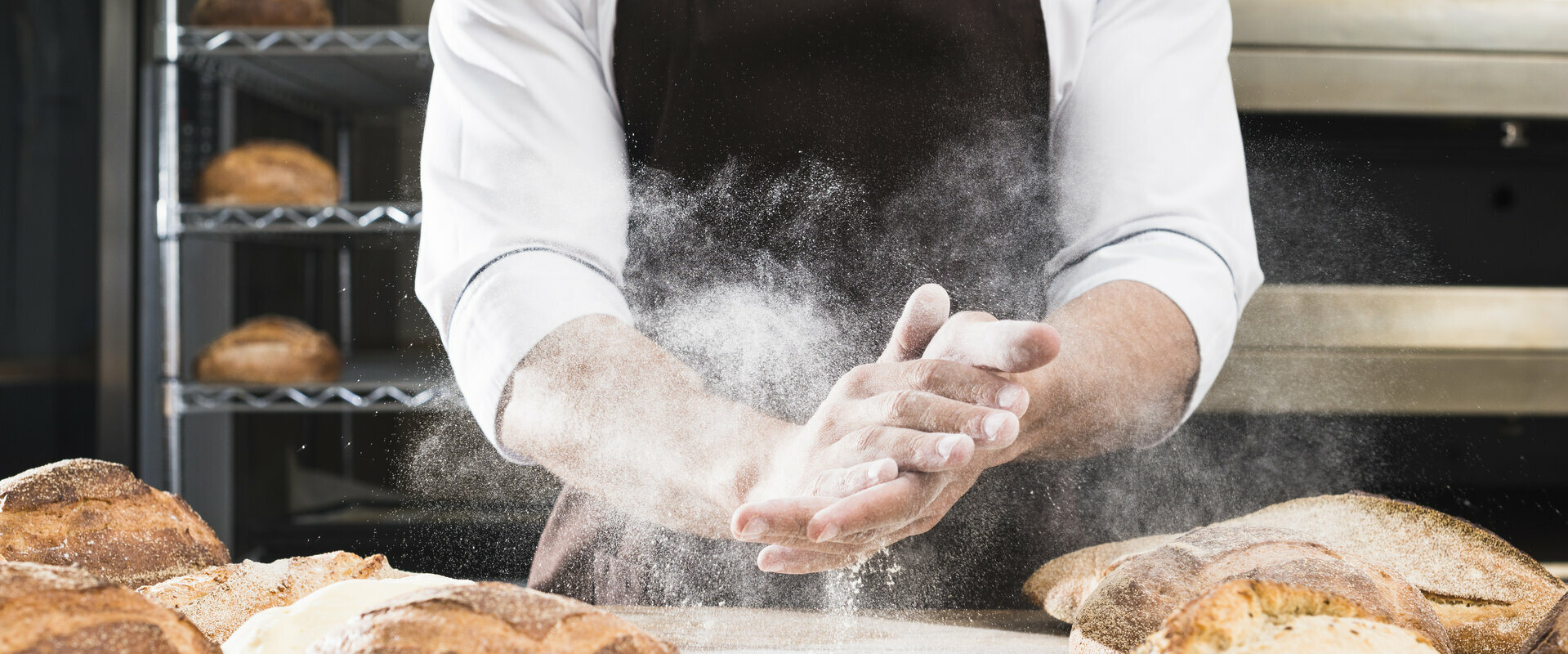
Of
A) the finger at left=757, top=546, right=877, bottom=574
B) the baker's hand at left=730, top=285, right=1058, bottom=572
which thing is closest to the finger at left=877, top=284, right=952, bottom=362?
the baker's hand at left=730, top=285, right=1058, bottom=572

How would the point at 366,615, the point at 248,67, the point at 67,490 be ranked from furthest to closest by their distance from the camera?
the point at 248,67 → the point at 67,490 → the point at 366,615

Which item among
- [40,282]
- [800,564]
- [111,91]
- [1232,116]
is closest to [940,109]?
[1232,116]

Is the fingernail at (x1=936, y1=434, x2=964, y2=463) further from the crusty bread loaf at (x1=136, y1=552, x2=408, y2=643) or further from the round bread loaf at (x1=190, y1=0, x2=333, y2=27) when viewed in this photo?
the round bread loaf at (x1=190, y1=0, x2=333, y2=27)

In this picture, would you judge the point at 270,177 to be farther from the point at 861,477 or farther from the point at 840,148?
the point at 861,477

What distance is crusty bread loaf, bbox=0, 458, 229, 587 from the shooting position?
55cm

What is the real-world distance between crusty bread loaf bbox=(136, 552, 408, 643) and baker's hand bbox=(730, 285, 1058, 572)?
227 millimetres

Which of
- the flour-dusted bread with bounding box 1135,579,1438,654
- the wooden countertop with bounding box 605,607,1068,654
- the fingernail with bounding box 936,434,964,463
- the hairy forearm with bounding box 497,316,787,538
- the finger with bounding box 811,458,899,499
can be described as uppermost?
the flour-dusted bread with bounding box 1135,579,1438,654

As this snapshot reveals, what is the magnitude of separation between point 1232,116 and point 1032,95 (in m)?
0.15

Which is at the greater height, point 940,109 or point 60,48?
point 940,109

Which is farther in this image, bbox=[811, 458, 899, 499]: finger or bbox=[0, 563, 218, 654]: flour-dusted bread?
bbox=[811, 458, 899, 499]: finger

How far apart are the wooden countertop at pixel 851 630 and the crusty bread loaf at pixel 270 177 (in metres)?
0.51

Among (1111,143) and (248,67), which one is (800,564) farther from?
(248,67)

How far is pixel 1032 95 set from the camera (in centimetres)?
72

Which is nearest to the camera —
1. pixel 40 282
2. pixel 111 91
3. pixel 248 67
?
pixel 248 67
